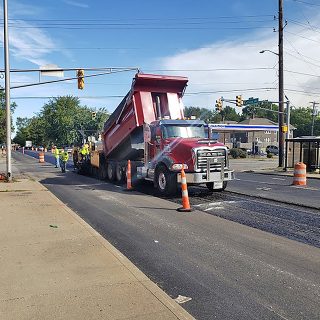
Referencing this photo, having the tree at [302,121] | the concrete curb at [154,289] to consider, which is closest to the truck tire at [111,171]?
the concrete curb at [154,289]

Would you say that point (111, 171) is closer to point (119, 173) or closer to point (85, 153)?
point (119, 173)

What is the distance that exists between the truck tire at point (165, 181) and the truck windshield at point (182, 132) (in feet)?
4.02

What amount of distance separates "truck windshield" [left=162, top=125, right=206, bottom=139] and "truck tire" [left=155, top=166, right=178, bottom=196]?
1226 mm

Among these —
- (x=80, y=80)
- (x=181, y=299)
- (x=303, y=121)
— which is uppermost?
(x=303, y=121)

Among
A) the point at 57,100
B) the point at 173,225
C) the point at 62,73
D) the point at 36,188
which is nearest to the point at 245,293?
the point at 173,225

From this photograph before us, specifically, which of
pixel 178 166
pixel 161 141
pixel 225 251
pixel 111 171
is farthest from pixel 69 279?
pixel 111 171

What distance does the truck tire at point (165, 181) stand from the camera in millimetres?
13184

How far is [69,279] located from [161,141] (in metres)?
9.54

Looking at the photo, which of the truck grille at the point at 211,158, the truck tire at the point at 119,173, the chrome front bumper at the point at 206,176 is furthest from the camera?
the truck tire at the point at 119,173

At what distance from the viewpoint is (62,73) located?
2345 cm

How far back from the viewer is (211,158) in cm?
1327

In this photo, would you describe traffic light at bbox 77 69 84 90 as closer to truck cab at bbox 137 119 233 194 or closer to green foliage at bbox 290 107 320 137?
truck cab at bbox 137 119 233 194

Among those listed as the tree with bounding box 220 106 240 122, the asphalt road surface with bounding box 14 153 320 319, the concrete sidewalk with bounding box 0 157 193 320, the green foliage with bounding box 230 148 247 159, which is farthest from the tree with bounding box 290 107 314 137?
the concrete sidewalk with bounding box 0 157 193 320

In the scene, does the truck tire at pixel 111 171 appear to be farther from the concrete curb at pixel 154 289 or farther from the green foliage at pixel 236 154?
the green foliage at pixel 236 154
